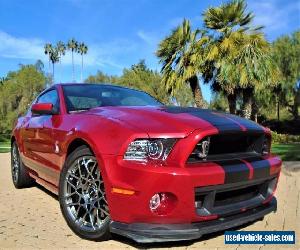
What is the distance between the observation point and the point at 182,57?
21.2 metres

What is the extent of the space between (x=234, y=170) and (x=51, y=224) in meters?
2.11

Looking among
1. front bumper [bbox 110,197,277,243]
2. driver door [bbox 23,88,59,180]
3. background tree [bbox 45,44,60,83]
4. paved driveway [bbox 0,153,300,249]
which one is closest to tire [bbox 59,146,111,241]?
paved driveway [bbox 0,153,300,249]

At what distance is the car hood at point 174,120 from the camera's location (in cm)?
347

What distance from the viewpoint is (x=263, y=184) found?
13.0ft

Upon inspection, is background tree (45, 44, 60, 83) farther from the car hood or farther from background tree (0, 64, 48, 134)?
the car hood

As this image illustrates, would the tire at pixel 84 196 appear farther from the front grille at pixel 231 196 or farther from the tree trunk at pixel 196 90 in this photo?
the tree trunk at pixel 196 90

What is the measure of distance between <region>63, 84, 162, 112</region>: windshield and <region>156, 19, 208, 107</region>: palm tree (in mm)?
15399

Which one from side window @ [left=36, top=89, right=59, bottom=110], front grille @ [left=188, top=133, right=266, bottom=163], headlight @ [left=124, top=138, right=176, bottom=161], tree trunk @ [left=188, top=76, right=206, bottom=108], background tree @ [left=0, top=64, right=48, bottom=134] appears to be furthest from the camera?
background tree @ [left=0, top=64, right=48, bottom=134]

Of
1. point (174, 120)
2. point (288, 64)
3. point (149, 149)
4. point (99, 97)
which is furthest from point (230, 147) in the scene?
point (288, 64)

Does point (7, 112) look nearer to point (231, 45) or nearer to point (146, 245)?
point (231, 45)

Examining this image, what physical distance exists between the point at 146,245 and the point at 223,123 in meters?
1.26

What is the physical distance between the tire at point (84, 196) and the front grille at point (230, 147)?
90 cm

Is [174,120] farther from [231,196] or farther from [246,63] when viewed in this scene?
[246,63]

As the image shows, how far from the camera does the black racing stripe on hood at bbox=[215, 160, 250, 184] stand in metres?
3.43
